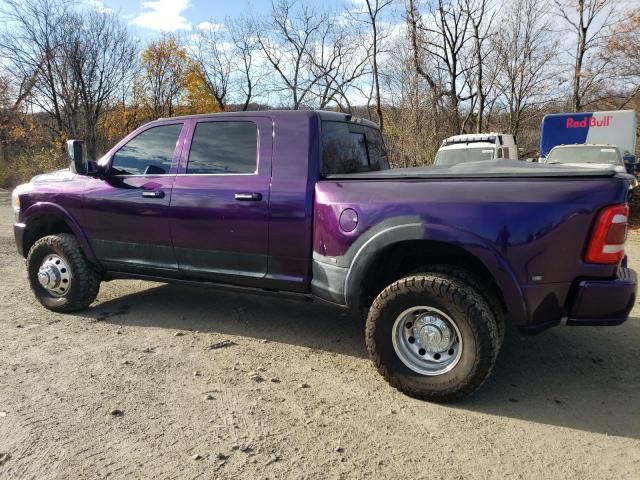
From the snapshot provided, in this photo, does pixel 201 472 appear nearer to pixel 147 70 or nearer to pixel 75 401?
pixel 75 401

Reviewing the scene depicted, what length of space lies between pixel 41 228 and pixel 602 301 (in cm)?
516

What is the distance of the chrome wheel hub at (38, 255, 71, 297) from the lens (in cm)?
480

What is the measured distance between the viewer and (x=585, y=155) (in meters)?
12.4

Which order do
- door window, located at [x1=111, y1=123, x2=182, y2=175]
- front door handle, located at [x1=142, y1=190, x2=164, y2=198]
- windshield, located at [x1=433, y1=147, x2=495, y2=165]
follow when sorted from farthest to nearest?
1. windshield, located at [x1=433, y1=147, x2=495, y2=165]
2. door window, located at [x1=111, y1=123, x2=182, y2=175]
3. front door handle, located at [x1=142, y1=190, x2=164, y2=198]

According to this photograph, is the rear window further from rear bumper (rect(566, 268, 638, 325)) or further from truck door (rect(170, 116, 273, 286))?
rear bumper (rect(566, 268, 638, 325))

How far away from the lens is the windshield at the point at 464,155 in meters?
12.4

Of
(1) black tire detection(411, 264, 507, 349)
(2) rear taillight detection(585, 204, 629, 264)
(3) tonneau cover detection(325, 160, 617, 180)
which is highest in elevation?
(3) tonneau cover detection(325, 160, 617, 180)

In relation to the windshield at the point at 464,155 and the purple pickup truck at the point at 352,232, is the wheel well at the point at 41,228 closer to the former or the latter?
the purple pickup truck at the point at 352,232

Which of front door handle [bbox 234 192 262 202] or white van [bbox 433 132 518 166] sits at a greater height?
white van [bbox 433 132 518 166]

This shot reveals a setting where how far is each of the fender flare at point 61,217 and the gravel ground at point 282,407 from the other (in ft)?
2.26

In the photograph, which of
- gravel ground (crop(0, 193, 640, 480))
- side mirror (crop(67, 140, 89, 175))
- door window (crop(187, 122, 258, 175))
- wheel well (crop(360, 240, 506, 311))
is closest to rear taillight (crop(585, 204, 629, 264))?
wheel well (crop(360, 240, 506, 311))

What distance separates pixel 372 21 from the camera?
29.1 meters

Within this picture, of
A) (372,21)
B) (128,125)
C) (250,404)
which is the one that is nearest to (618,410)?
(250,404)

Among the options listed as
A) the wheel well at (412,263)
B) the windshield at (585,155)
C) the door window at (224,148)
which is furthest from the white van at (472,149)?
the wheel well at (412,263)
